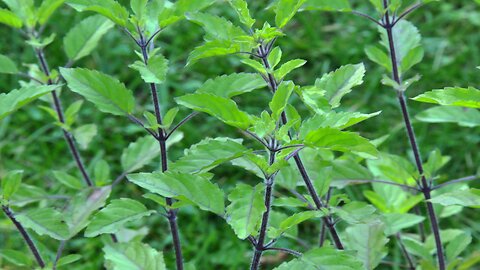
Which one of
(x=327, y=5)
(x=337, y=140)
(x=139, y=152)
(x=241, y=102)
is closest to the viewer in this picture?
(x=337, y=140)

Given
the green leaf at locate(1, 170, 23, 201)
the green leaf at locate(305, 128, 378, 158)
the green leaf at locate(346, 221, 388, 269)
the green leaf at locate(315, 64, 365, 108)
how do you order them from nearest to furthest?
the green leaf at locate(305, 128, 378, 158) → the green leaf at locate(315, 64, 365, 108) → the green leaf at locate(1, 170, 23, 201) → the green leaf at locate(346, 221, 388, 269)

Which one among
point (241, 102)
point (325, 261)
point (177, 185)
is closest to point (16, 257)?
point (177, 185)

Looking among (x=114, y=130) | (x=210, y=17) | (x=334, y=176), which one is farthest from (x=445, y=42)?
(x=210, y=17)

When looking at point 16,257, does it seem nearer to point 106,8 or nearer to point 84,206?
point 84,206

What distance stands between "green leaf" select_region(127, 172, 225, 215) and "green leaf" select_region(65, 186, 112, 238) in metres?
0.43

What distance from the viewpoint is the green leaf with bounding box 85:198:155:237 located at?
1630 mm

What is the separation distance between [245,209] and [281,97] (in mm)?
240

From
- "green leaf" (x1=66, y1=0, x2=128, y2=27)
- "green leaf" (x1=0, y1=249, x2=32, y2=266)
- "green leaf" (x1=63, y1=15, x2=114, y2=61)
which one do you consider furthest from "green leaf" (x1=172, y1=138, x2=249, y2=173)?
"green leaf" (x1=63, y1=15, x2=114, y2=61)

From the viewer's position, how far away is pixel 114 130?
3623 mm

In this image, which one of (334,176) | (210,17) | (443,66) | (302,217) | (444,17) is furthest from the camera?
(444,17)

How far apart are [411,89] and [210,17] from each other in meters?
2.27

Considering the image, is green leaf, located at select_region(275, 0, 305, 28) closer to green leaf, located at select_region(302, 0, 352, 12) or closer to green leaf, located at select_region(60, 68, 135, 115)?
green leaf, located at select_region(302, 0, 352, 12)

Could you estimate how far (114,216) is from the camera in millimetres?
1692

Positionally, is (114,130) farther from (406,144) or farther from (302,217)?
(302,217)
